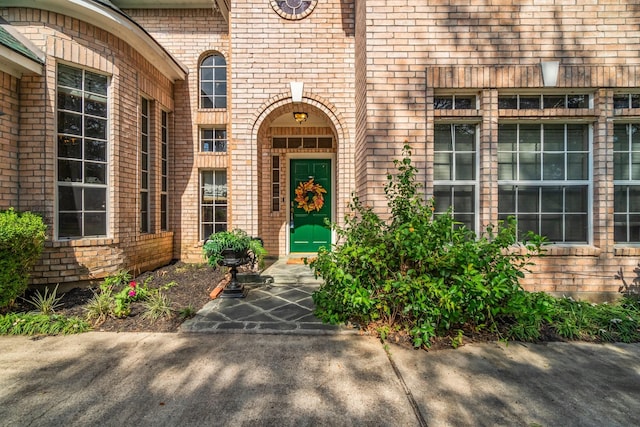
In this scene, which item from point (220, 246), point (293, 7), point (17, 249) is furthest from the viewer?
point (293, 7)

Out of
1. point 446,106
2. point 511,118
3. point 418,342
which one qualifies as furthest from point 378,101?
point 418,342

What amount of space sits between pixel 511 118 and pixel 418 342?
3.48 m

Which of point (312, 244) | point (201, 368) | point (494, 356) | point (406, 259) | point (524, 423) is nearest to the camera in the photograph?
point (524, 423)

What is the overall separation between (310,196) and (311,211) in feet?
1.27

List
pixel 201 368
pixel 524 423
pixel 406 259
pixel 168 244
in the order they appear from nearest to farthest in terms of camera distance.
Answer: pixel 524 423 < pixel 201 368 < pixel 406 259 < pixel 168 244

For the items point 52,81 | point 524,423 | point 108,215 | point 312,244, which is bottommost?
point 524,423

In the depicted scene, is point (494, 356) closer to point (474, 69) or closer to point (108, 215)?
point (474, 69)

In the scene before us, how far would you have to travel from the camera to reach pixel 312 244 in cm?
743

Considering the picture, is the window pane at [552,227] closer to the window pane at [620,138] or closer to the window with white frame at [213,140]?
the window pane at [620,138]

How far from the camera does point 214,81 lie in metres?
6.90

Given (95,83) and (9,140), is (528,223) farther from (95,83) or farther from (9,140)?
(9,140)

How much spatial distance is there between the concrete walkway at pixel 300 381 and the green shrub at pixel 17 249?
2.28ft

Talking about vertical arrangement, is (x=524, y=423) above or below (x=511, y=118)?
below

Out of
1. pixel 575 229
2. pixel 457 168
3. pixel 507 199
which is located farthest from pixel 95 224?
pixel 575 229
